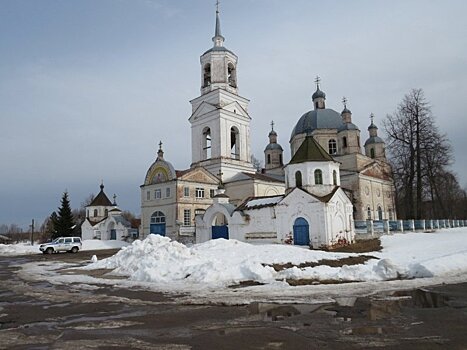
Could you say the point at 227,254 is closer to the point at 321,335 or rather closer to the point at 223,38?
the point at 321,335

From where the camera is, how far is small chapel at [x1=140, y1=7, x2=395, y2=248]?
25359 millimetres

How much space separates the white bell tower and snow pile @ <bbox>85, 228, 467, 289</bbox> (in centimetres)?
2369

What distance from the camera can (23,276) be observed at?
57.6 ft

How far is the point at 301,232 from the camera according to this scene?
24.8 m

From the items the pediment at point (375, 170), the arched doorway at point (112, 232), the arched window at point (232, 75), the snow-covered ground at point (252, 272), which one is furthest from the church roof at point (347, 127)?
the arched doorway at point (112, 232)

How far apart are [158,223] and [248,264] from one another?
26676 mm

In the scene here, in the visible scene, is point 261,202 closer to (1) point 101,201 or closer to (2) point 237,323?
(2) point 237,323

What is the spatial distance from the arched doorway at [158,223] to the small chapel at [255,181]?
103mm

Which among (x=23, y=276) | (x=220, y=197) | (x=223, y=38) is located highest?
(x=223, y=38)

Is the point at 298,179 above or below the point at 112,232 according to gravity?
above

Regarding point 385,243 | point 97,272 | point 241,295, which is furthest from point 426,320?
point 385,243

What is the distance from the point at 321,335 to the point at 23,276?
1565 cm

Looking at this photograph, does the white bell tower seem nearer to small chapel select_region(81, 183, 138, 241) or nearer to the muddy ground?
small chapel select_region(81, 183, 138, 241)

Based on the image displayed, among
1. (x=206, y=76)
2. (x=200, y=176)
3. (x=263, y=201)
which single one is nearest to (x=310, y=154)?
(x=263, y=201)
